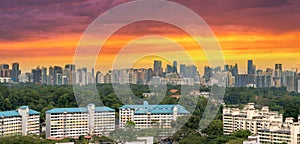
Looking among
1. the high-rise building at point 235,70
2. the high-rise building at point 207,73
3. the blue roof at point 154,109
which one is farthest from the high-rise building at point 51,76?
the high-rise building at point 235,70

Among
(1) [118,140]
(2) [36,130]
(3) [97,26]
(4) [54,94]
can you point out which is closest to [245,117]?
(1) [118,140]

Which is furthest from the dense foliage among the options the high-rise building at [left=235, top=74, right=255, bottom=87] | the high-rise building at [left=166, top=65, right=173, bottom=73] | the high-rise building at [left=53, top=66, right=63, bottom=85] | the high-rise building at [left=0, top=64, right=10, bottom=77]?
the high-rise building at [left=166, top=65, right=173, bottom=73]

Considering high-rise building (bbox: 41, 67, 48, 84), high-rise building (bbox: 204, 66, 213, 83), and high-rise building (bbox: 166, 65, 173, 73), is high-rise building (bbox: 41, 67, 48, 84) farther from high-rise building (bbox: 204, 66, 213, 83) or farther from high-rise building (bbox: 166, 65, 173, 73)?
high-rise building (bbox: 204, 66, 213, 83)

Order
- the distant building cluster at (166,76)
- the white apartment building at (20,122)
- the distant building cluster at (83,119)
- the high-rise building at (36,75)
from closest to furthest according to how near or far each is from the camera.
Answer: the white apartment building at (20,122)
the distant building cluster at (83,119)
the distant building cluster at (166,76)
the high-rise building at (36,75)

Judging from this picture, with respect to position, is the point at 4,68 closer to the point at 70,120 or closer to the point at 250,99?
the point at 70,120

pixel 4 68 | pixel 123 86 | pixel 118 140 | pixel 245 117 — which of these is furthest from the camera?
pixel 4 68

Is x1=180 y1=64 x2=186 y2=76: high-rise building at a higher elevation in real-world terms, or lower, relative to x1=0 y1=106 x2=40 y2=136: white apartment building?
higher

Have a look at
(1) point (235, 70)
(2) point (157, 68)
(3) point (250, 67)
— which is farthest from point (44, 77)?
(3) point (250, 67)

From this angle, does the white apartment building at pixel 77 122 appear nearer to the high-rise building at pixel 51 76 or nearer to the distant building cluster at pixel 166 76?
the distant building cluster at pixel 166 76
